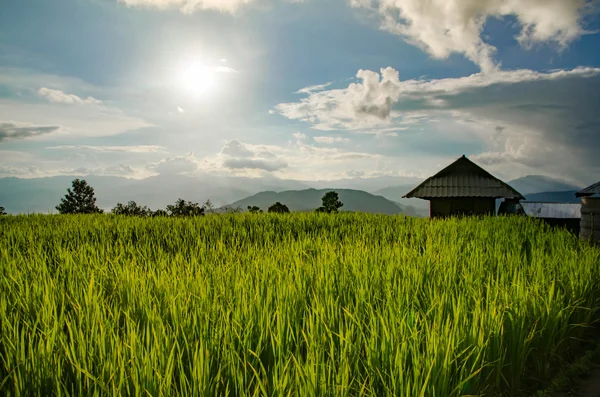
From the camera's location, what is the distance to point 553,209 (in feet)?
73.1

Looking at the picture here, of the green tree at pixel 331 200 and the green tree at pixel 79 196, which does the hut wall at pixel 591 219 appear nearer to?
the green tree at pixel 331 200

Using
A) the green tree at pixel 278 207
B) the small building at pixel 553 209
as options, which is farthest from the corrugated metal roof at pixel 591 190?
the small building at pixel 553 209

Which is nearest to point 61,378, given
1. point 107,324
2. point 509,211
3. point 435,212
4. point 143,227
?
point 107,324

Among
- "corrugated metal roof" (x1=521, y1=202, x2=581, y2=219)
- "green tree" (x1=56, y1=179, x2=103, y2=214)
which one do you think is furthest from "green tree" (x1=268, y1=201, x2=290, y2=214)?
"green tree" (x1=56, y1=179, x2=103, y2=214)

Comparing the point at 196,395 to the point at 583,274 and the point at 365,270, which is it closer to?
the point at 365,270

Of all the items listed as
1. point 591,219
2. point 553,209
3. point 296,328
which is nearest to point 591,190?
point 591,219

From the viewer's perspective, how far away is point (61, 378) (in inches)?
86.3

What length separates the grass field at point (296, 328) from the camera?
2023mm

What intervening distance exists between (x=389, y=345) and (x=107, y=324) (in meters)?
1.69

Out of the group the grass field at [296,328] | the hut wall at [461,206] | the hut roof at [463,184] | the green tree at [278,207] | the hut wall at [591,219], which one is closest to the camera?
the grass field at [296,328]

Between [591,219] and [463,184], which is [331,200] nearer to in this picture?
[463,184]

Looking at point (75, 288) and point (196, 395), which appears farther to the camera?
point (75, 288)

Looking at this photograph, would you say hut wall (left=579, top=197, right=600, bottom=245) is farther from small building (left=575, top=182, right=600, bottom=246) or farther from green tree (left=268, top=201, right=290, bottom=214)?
green tree (left=268, top=201, right=290, bottom=214)

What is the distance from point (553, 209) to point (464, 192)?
1083cm
